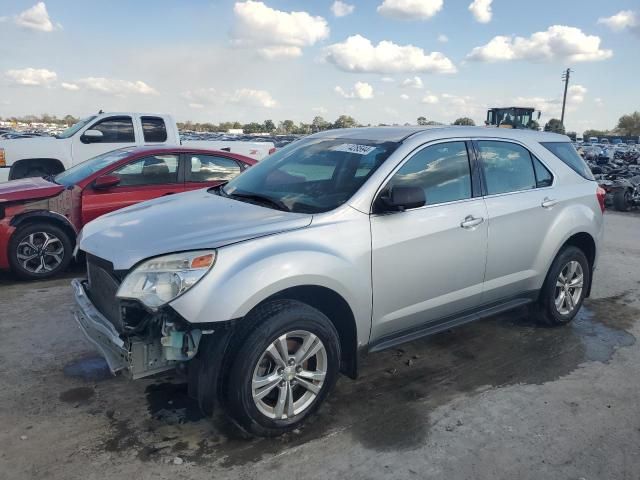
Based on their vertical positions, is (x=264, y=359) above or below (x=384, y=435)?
above

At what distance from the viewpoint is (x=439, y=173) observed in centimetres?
396

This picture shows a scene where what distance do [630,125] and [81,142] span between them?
346 ft

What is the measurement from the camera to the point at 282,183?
13.2ft

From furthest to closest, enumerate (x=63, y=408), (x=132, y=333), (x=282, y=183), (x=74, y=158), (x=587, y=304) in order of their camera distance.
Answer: (x=74, y=158) < (x=587, y=304) < (x=282, y=183) < (x=63, y=408) < (x=132, y=333)

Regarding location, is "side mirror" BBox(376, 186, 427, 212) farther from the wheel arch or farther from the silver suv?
the wheel arch

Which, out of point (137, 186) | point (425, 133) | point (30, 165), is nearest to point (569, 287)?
point (425, 133)

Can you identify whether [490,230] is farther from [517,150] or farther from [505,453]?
[505,453]

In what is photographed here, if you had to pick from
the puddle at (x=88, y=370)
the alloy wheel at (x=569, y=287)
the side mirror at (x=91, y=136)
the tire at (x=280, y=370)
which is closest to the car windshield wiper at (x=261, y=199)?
the tire at (x=280, y=370)

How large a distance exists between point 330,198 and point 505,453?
184 cm

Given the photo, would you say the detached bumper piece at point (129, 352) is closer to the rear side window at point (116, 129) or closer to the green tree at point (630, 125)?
the rear side window at point (116, 129)

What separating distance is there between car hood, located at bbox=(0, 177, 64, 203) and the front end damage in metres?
3.72

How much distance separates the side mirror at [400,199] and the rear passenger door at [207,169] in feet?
13.2

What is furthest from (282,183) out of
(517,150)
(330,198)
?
(517,150)

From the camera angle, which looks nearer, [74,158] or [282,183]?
[282,183]
